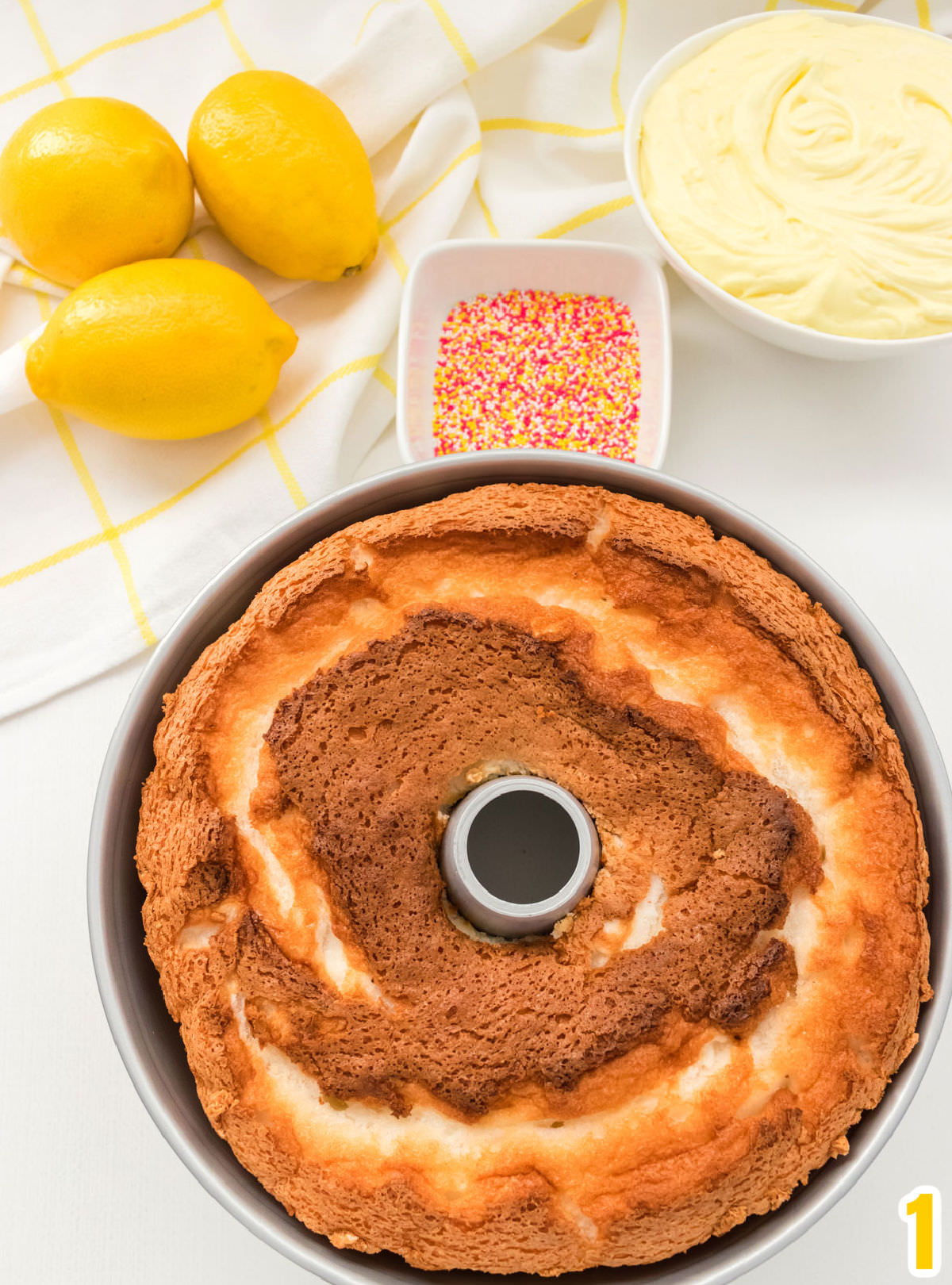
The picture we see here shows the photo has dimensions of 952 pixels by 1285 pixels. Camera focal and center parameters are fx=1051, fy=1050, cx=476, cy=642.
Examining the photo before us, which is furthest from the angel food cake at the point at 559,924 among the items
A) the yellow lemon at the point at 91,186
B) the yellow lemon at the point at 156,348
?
the yellow lemon at the point at 91,186

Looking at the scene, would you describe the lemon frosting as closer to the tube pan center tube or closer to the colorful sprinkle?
the colorful sprinkle

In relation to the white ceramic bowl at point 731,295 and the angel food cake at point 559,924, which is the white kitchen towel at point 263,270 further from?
the angel food cake at point 559,924

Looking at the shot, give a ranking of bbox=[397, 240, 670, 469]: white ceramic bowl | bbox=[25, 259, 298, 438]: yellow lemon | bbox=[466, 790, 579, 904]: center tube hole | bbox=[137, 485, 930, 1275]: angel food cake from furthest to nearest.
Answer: bbox=[397, 240, 670, 469]: white ceramic bowl < bbox=[25, 259, 298, 438]: yellow lemon < bbox=[466, 790, 579, 904]: center tube hole < bbox=[137, 485, 930, 1275]: angel food cake

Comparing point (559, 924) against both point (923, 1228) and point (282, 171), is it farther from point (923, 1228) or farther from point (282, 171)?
point (282, 171)

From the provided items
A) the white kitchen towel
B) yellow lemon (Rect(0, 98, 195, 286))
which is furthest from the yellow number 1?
yellow lemon (Rect(0, 98, 195, 286))

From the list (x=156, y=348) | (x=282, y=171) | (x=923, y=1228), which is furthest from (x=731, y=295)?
(x=923, y=1228)

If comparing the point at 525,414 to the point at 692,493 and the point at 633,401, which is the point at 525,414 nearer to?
Result: the point at 633,401
